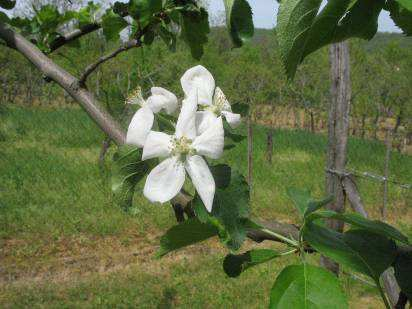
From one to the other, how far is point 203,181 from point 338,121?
2411mm

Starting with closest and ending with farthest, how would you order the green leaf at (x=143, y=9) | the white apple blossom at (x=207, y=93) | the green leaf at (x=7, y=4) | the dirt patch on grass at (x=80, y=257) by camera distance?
1. the white apple blossom at (x=207, y=93)
2. the green leaf at (x=143, y=9)
3. the green leaf at (x=7, y=4)
4. the dirt patch on grass at (x=80, y=257)

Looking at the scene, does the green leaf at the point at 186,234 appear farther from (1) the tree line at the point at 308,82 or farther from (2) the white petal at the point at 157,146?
(1) the tree line at the point at 308,82

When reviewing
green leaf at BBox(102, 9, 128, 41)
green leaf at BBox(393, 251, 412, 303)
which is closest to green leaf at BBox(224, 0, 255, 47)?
green leaf at BBox(393, 251, 412, 303)

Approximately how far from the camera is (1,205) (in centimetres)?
606

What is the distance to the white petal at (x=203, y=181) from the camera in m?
0.49

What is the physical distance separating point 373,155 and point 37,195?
269 inches

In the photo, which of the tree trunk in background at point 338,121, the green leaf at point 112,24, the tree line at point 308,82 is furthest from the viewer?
the tree line at point 308,82

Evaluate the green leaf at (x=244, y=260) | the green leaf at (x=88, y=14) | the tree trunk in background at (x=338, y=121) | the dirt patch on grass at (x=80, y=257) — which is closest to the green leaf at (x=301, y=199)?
the green leaf at (x=244, y=260)

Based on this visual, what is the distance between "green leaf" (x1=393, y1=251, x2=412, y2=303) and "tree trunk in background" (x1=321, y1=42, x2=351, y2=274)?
2.21m

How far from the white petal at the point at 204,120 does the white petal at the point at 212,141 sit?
0.04 feet

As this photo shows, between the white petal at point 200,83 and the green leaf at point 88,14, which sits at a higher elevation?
the green leaf at point 88,14

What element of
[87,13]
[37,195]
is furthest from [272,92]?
[87,13]

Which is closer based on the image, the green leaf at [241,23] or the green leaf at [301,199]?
the green leaf at [241,23]

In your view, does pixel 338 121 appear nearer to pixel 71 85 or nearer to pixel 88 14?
pixel 88 14
